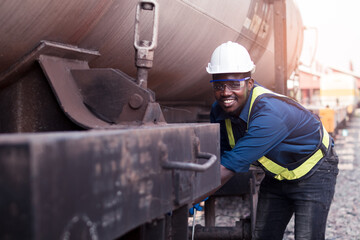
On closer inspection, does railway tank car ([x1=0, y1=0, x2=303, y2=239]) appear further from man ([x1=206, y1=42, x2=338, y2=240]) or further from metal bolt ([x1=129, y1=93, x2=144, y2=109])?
man ([x1=206, y1=42, x2=338, y2=240])

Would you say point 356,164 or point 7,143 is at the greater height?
point 7,143

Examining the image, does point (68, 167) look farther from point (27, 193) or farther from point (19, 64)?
point (19, 64)

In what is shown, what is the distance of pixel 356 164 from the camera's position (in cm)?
1005

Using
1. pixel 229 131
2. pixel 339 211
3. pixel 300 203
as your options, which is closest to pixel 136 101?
pixel 229 131

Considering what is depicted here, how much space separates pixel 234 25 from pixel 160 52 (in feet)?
3.72

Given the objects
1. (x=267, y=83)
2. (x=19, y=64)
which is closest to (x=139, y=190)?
(x=19, y=64)

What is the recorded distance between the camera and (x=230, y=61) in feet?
8.91

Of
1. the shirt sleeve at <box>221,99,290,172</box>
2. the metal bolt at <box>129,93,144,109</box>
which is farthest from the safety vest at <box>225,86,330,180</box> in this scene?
the metal bolt at <box>129,93,144,109</box>

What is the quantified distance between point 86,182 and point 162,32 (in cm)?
190

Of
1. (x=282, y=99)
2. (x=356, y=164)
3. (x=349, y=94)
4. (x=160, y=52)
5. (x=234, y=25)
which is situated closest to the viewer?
(x=282, y=99)

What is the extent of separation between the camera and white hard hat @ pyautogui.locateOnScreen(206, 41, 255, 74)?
2.71 meters

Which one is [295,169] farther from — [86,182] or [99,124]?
[86,182]

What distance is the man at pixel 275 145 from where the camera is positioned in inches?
99.9

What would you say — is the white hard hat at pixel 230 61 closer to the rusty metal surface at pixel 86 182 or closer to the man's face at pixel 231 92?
the man's face at pixel 231 92
